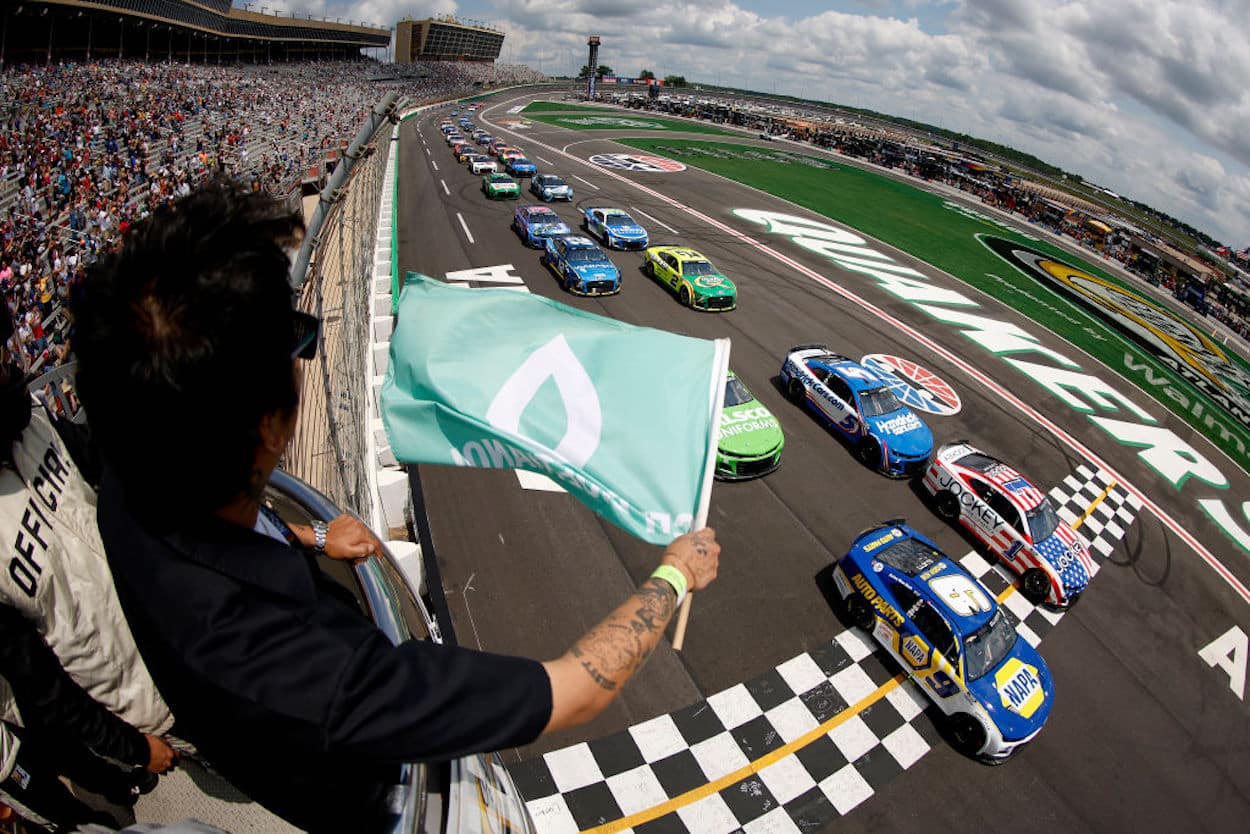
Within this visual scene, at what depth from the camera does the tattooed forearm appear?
1.62 metres

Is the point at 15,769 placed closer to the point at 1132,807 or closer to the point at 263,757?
the point at 263,757

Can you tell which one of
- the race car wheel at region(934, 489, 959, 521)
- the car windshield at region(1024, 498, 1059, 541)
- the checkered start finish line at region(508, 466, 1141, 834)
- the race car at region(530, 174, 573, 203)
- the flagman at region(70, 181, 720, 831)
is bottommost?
the checkered start finish line at region(508, 466, 1141, 834)

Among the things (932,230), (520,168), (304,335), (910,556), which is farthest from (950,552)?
(520,168)

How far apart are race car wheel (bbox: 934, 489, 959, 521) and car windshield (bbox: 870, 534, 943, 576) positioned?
248 centimetres

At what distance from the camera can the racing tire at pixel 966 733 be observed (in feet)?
24.4

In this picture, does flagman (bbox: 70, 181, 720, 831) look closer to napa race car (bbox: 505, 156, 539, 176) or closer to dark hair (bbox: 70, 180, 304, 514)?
dark hair (bbox: 70, 180, 304, 514)

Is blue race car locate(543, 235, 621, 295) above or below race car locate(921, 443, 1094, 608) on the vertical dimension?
above

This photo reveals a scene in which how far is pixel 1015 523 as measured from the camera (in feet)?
33.9

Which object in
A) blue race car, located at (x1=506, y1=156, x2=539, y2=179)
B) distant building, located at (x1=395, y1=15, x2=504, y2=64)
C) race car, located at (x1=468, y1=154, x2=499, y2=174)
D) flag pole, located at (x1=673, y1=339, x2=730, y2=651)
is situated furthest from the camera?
distant building, located at (x1=395, y1=15, x2=504, y2=64)

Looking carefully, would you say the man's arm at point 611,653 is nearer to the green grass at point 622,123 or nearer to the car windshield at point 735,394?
the car windshield at point 735,394

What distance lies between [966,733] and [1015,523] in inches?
Result: 167

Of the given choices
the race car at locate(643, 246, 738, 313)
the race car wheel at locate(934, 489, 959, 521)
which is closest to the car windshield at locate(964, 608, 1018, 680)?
the race car wheel at locate(934, 489, 959, 521)

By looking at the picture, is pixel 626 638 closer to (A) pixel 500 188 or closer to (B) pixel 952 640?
(B) pixel 952 640

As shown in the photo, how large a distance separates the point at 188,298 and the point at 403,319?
2529 millimetres
